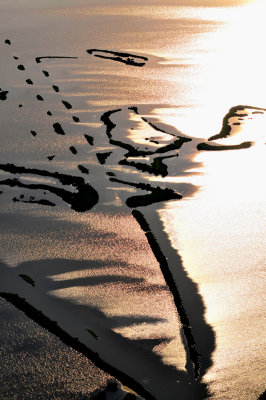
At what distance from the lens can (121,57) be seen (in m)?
7.00

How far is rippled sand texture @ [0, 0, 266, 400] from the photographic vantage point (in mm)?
2492

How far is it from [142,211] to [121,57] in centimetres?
379

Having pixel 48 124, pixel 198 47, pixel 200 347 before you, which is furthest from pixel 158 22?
pixel 200 347

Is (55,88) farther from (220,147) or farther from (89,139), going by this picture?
(220,147)

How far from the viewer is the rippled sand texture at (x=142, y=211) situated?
8.18 feet

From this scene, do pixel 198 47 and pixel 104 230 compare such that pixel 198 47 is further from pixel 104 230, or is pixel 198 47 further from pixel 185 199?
pixel 104 230

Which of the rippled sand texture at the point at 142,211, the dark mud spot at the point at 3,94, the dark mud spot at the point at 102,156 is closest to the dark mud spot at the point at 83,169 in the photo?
the rippled sand texture at the point at 142,211

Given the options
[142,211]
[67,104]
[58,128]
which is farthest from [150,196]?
[67,104]

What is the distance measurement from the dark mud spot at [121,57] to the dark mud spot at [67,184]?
2994mm

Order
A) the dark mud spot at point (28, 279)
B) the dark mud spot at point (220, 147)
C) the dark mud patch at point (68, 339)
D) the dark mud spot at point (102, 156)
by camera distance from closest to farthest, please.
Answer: the dark mud patch at point (68, 339) → the dark mud spot at point (28, 279) → the dark mud spot at point (102, 156) → the dark mud spot at point (220, 147)

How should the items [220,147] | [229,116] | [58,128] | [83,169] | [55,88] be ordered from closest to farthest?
[83,169] → [220,147] → [58,128] → [229,116] → [55,88]

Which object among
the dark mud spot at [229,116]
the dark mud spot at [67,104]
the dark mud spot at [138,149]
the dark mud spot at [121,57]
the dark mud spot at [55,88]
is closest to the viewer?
the dark mud spot at [138,149]

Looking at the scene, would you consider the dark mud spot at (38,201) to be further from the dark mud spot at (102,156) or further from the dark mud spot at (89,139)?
the dark mud spot at (89,139)

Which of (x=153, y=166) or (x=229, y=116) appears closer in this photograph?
(x=153, y=166)
